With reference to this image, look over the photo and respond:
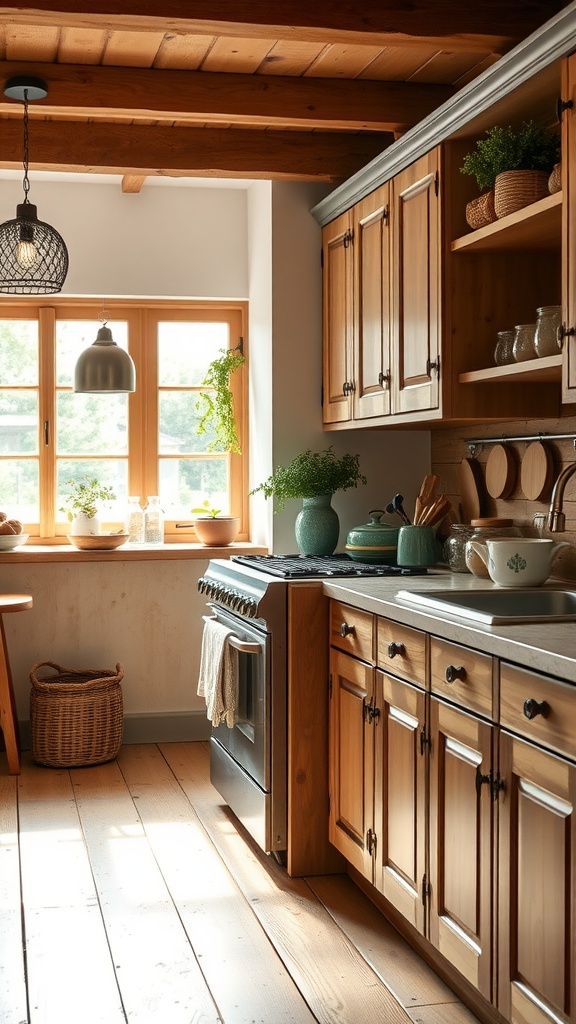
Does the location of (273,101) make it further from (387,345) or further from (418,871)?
(418,871)

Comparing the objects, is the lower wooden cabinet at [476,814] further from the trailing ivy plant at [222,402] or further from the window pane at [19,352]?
the window pane at [19,352]

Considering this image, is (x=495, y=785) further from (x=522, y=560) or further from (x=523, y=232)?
(x=523, y=232)

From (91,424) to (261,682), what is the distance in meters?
2.09

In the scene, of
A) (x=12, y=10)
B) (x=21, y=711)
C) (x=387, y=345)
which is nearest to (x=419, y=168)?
(x=387, y=345)

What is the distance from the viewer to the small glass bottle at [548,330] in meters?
2.71

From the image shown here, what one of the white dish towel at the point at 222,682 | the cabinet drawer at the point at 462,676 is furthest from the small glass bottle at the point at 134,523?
the cabinet drawer at the point at 462,676

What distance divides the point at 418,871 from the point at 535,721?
77 cm

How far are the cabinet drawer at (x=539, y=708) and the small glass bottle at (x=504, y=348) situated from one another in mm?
1273

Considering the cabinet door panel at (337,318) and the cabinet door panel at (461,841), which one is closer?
the cabinet door panel at (461,841)

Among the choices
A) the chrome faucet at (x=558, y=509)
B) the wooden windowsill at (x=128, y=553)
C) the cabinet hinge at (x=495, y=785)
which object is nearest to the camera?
the cabinet hinge at (x=495, y=785)

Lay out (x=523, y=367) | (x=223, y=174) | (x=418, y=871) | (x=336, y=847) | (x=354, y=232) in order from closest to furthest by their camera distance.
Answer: (x=418, y=871), (x=523, y=367), (x=336, y=847), (x=354, y=232), (x=223, y=174)

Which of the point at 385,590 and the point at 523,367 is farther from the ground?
the point at 523,367

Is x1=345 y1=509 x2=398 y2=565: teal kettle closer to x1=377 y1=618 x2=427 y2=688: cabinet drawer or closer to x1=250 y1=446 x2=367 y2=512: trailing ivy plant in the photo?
x1=250 y1=446 x2=367 y2=512: trailing ivy plant

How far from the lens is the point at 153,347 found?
5.08 m
